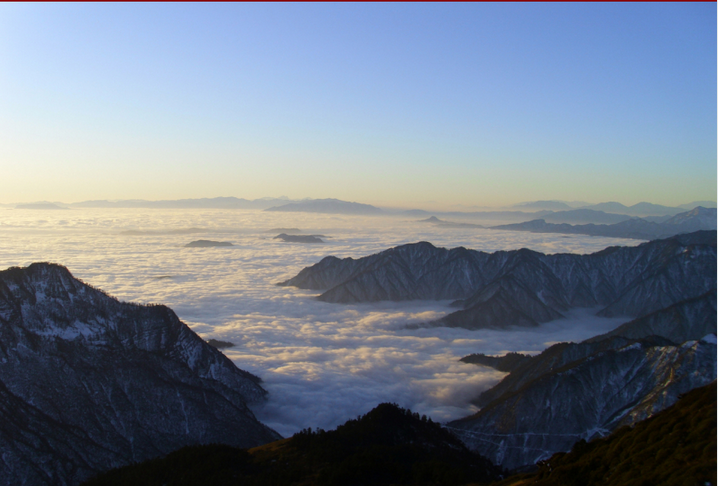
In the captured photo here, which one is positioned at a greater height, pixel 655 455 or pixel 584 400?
pixel 655 455

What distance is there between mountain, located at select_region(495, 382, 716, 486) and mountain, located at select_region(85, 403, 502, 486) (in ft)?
54.7

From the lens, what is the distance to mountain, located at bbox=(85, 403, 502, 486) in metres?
52.2

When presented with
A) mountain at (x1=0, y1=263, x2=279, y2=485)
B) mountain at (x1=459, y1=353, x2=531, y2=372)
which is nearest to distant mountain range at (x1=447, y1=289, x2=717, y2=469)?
mountain at (x1=459, y1=353, x2=531, y2=372)

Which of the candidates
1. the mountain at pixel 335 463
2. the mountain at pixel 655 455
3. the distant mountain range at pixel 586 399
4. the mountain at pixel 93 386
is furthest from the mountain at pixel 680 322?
the mountain at pixel 93 386

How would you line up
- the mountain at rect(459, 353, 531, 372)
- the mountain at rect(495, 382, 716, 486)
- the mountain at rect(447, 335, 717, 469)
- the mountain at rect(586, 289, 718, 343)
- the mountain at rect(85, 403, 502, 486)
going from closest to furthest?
the mountain at rect(495, 382, 716, 486), the mountain at rect(85, 403, 502, 486), the mountain at rect(447, 335, 717, 469), the mountain at rect(459, 353, 531, 372), the mountain at rect(586, 289, 718, 343)

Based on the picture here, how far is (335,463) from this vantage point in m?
55.7

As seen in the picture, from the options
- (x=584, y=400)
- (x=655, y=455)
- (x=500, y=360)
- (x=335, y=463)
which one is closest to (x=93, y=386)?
(x=335, y=463)

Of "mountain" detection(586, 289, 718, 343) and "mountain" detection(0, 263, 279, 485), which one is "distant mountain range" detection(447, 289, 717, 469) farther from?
"mountain" detection(586, 289, 718, 343)

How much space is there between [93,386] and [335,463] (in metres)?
46.3

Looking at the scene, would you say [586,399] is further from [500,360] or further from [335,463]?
[335,463]

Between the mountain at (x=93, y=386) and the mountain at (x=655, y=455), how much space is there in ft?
192

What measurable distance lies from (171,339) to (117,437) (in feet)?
70.6

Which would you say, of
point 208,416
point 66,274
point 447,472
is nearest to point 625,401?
point 447,472

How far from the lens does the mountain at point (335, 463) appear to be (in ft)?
171
